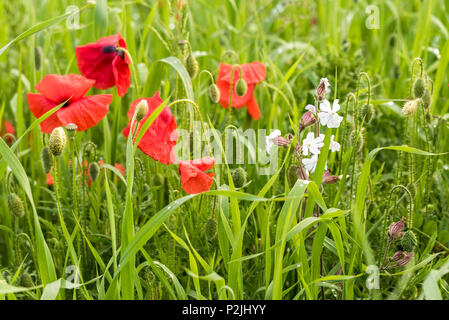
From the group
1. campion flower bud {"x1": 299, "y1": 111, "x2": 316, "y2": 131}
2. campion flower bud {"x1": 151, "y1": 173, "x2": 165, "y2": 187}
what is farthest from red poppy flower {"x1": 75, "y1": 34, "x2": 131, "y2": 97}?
campion flower bud {"x1": 299, "y1": 111, "x2": 316, "y2": 131}

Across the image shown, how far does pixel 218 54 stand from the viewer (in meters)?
2.27

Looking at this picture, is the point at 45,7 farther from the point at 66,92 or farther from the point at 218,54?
the point at 66,92

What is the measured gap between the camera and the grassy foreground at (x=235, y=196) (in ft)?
3.85

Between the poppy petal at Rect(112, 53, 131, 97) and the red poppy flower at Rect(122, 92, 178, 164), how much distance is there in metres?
0.15

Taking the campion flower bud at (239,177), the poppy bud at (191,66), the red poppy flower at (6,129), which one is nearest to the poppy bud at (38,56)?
the red poppy flower at (6,129)

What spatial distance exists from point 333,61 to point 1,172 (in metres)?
1.13

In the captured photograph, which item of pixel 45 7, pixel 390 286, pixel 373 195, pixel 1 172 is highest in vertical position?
pixel 45 7

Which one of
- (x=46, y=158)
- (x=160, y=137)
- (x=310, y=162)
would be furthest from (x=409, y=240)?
(x=46, y=158)

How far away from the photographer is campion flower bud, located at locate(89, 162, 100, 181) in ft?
4.99

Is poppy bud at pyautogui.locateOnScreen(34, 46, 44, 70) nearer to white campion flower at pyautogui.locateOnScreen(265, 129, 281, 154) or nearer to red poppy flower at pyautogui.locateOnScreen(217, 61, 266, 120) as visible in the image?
red poppy flower at pyautogui.locateOnScreen(217, 61, 266, 120)

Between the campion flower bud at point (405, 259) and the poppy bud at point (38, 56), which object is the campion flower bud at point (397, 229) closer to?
the campion flower bud at point (405, 259)

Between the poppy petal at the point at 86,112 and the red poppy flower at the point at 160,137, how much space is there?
79 millimetres

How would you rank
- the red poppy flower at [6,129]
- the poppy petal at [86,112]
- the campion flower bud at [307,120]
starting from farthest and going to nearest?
the red poppy flower at [6,129] → the poppy petal at [86,112] → the campion flower bud at [307,120]
